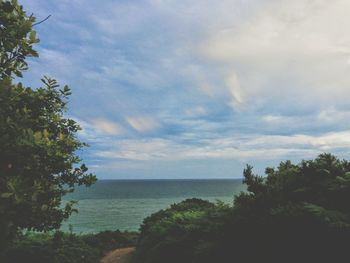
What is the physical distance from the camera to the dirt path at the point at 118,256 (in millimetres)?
18172

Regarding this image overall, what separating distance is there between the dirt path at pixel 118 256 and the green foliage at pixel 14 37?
46.7 ft

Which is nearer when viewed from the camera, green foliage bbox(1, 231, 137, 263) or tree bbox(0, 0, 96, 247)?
tree bbox(0, 0, 96, 247)

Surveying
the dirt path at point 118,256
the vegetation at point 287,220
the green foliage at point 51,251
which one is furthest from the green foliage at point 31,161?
the dirt path at point 118,256

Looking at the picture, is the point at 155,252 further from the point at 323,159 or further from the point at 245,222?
the point at 323,159

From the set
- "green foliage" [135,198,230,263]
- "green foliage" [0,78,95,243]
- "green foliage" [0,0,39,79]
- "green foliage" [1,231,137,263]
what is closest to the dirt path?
"green foliage" [1,231,137,263]

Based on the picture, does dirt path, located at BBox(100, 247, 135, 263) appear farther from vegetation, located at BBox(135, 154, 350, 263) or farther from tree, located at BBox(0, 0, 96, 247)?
tree, located at BBox(0, 0, 96, 247)

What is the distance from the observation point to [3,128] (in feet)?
17.2

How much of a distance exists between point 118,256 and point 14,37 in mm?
15911

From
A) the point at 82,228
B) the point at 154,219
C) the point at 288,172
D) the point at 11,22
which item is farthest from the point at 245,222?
the point at 82,228

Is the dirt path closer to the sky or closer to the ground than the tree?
closer to the ground

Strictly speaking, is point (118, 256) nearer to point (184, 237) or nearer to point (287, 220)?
point (184, 237)

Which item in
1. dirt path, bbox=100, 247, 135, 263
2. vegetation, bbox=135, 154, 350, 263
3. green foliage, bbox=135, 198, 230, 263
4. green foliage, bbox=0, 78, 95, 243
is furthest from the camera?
dirt path, bbox=100, 247, 135, 263

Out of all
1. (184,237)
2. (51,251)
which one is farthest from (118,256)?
(184,237)

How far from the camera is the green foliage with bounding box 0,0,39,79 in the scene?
5.70 meters
